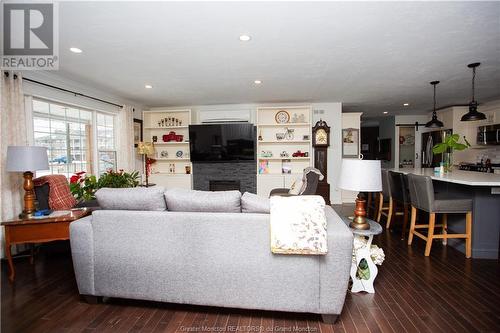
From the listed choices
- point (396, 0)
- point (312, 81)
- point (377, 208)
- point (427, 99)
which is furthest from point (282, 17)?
point (427, 99)

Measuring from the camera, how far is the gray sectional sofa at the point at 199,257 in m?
1.71

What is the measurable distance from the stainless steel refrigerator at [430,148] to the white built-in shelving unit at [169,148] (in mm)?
6791

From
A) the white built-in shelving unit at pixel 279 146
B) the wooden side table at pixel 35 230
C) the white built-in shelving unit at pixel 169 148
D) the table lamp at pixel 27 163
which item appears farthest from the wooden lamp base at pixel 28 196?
the white built-in shelving unit at pixel 279 146

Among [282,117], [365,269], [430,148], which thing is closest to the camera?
[365,269]

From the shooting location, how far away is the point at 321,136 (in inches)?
222

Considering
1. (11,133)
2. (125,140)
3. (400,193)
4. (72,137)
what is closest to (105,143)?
(125,140)

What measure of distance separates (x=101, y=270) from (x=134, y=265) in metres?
0.30

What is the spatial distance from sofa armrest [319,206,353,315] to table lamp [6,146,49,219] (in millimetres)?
3024

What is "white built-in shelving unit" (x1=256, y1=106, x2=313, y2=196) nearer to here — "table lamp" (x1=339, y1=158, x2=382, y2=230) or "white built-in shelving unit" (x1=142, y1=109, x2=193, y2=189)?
"white built-in shelving unit" (x1=142, y1=109, x2=193, y2=189)

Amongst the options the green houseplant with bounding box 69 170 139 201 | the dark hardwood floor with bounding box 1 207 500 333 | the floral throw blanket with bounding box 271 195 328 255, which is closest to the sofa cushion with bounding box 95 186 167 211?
the dark hardwood floor with bounding box 1 207 500 333

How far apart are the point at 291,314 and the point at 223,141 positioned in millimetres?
4186

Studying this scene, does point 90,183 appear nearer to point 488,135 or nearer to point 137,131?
point 137,131

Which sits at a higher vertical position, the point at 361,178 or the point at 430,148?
the point at 430,148

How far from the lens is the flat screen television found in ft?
18.0
